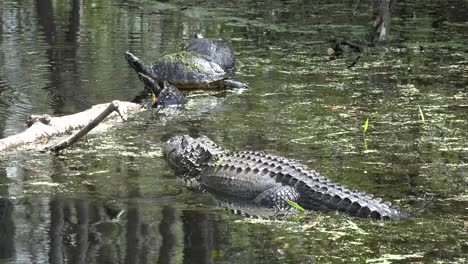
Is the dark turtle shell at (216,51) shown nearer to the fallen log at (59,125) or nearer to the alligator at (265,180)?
the fallen log at (59,125)

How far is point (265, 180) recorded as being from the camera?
20.5ft

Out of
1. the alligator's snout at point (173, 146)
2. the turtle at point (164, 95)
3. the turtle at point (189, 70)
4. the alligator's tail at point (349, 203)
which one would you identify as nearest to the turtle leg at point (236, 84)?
the turtle at point (189, 70)

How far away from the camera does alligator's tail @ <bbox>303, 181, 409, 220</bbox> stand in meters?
5.64

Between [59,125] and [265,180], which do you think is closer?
[265,180]

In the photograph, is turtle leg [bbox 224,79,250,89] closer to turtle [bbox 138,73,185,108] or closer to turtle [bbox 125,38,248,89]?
turtle [bbox 125,38,248,89]

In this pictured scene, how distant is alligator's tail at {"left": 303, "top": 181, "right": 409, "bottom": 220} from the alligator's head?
1035mm

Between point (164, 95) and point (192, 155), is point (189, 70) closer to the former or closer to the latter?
point (164, 95)

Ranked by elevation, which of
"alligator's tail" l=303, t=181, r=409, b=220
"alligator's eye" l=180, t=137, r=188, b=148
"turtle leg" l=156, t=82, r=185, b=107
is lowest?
"turtle leg" l=156, t=82, r=185, b=107

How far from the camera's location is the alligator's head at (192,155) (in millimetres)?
6793

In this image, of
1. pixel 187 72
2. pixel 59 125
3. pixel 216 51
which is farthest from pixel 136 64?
pixel 59 125

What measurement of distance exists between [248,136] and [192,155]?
48.0 inches

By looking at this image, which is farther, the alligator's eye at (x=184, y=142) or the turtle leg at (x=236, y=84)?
the turtle leg at (x=236, y=84)

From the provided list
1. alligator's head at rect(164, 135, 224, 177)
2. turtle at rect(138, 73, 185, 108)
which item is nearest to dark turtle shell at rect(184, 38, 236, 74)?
turtle at rect(138, 73, 185, 108)

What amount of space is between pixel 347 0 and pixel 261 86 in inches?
298
